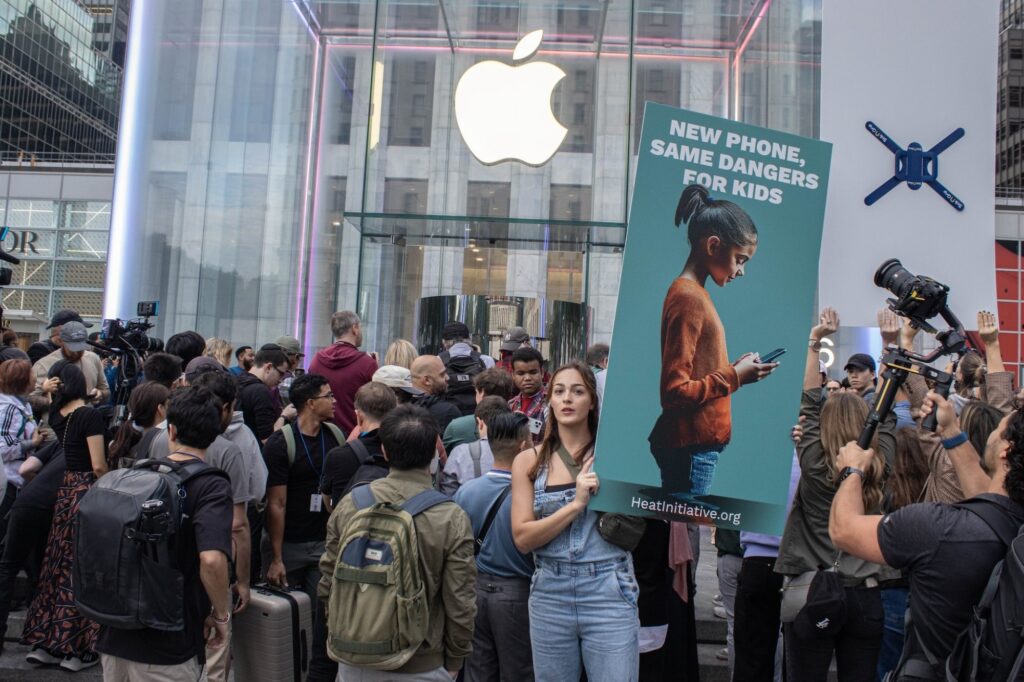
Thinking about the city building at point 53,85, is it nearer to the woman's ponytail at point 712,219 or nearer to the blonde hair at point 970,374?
the blonde hair at point 970,374

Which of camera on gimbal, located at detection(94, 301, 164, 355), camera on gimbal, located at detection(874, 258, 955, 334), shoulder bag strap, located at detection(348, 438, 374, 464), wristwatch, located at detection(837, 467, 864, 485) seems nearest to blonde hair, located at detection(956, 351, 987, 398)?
camera on gimbal, located at detection(874, 258, 955, 334)

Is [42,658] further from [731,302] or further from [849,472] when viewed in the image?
[849,472]

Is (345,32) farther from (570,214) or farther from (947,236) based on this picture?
(947,236)

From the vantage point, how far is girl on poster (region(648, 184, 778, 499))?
10.9 ft

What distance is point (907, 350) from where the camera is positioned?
3.39 meters

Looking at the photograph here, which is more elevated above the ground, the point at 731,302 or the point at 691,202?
the point at 691,202

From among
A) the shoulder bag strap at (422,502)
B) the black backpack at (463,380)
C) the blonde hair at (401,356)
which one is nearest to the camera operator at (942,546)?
the shoulder bag strap at (422,502)

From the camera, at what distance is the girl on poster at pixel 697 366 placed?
10.9 feet

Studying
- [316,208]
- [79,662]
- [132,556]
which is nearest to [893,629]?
[132,556]

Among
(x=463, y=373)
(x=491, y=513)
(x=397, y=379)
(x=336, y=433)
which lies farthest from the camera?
(x=463, y=373)

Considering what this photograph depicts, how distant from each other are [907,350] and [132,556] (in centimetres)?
291

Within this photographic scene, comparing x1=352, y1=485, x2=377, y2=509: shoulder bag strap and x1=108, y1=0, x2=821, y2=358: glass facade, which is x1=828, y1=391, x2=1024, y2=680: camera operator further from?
x1=108, y1=0, x2=821, y2=358: glass facade

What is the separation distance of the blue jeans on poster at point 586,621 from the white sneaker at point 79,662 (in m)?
3.23

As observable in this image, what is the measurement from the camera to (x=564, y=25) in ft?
43.5
